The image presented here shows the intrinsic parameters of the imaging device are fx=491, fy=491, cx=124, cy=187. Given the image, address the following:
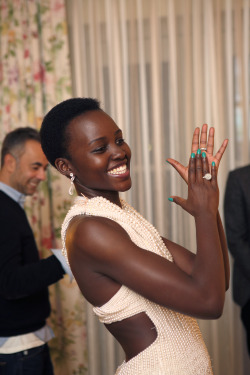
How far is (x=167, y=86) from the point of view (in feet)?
11.6

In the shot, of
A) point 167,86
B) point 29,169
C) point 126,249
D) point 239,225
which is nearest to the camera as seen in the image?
point 126,249

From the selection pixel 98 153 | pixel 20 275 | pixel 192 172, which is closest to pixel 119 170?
pixel 98 153

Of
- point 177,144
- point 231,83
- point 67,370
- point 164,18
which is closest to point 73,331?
point 67,370

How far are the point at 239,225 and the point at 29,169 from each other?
1.38 metres

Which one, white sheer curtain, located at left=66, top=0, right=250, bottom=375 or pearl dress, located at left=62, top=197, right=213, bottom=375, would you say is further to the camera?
white sheer curtain, located at left=66, top=0, right=250, bottom=375

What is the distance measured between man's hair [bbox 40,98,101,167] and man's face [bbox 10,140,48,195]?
1096 millimetres

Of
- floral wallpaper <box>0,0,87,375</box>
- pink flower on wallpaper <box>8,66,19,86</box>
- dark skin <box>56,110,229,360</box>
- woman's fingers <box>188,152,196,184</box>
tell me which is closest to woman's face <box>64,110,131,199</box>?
dark skin <box>56,110,229,360</box>

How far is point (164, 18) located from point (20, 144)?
163 cm

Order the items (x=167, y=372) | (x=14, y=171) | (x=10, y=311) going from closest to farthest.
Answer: (x=167, y=372) → (x=10, y=311) → (x=14, y=171)

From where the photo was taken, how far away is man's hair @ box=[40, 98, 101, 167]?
4.43ft

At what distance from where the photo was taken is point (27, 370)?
2242mm

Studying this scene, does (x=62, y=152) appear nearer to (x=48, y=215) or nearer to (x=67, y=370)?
(x=48, y=215)

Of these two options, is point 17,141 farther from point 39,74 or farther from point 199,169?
point 199,169

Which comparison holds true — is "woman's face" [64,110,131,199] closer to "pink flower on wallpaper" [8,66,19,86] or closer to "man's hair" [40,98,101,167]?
"man's hair" [40,98,101,167]
